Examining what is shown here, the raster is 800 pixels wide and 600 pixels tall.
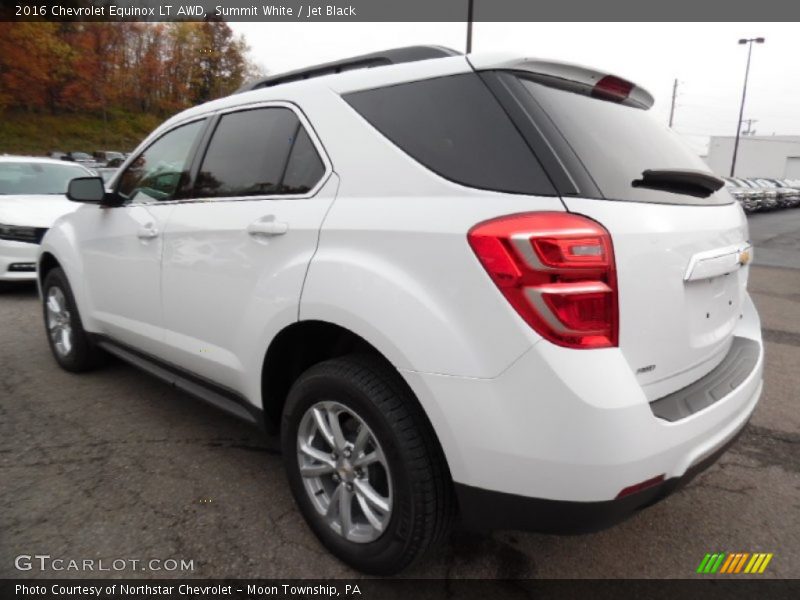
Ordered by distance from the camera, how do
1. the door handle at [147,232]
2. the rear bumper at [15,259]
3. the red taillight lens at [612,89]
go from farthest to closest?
the rear bumper at [15,259]
the door handle at [147,232]
the red taillight lens at [612,89]

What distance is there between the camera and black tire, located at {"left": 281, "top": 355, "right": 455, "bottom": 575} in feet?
5.55

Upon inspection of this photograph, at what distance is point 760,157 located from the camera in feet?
220

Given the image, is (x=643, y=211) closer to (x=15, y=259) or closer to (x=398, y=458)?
(x=398, y=458)

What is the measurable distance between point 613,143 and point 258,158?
1431mm

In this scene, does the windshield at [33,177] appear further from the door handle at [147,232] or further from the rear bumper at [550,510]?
the rear bumper at [550,510]

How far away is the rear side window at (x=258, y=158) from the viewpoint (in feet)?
7.11

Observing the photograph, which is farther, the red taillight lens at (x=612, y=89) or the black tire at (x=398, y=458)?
the red taillight lens at (x=612, y=89)

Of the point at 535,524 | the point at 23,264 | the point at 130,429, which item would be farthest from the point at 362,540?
the point at 23,264

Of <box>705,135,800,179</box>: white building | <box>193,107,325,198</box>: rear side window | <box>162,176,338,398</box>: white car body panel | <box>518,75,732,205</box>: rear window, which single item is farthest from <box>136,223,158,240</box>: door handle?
<box>705,135,800,179</box>: white building

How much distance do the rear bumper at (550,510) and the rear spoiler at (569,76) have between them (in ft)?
4.21

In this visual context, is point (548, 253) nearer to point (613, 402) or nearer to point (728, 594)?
point (613, 402)

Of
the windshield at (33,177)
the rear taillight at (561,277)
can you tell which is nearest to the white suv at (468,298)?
the rear taillight at (561,277)

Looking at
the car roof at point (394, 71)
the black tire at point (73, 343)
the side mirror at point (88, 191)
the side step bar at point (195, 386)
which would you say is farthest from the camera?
the black tire at point (73, 343)

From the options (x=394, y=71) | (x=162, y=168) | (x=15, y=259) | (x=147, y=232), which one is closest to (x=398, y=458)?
(x=394, y=71)
